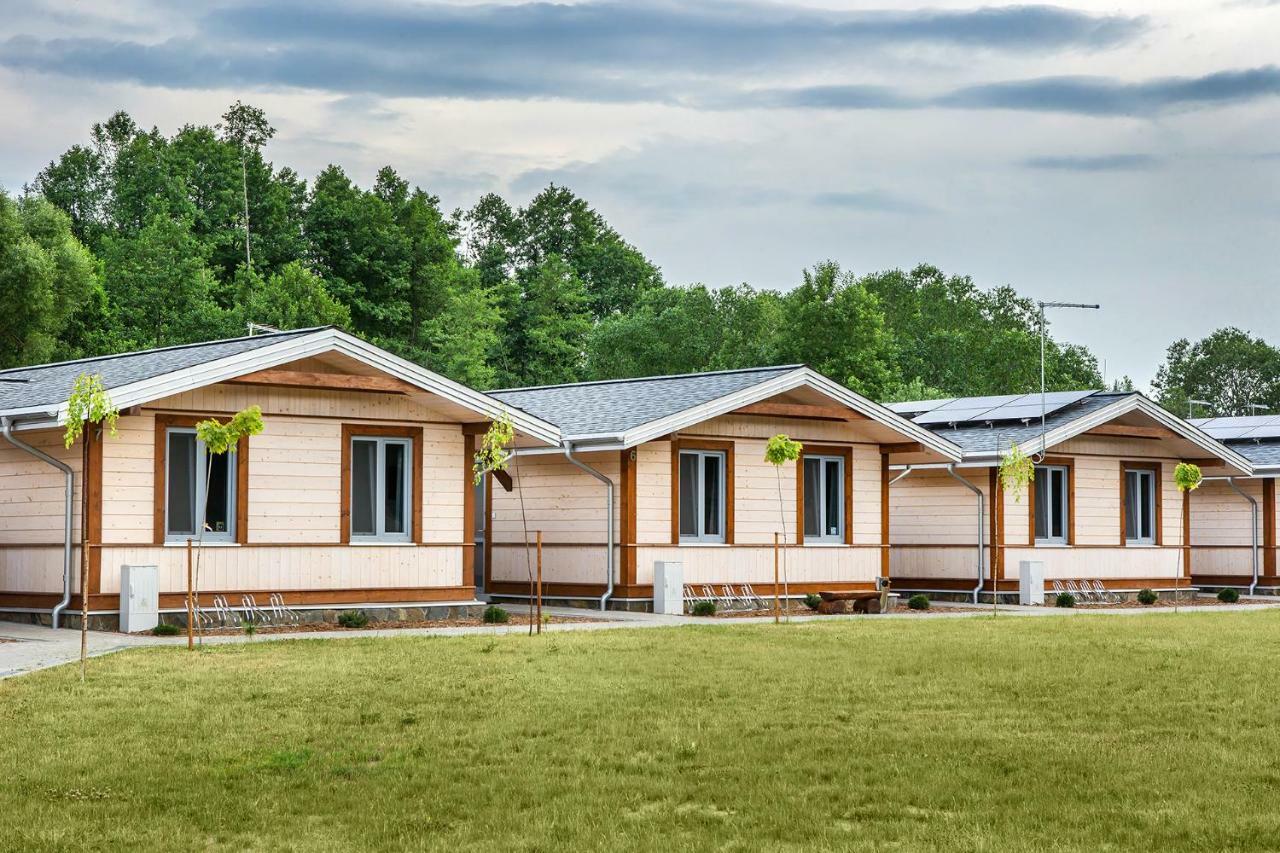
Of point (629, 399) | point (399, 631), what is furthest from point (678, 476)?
point (399, 631)

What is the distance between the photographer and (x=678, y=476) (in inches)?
1042

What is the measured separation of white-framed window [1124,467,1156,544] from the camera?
33.2m

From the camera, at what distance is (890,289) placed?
90875mm

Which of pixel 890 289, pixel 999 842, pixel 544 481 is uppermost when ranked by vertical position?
pixel 890 289

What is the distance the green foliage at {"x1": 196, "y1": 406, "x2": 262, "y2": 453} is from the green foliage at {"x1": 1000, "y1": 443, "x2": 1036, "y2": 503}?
42.4 ft

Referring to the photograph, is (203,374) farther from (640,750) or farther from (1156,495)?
(1156,495)

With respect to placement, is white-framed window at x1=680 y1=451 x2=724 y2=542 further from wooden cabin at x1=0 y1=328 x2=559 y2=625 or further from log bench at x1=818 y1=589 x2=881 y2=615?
wooden cabin at x1=0 y1=328 x2=559 y2=625

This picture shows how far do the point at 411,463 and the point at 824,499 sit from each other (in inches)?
309

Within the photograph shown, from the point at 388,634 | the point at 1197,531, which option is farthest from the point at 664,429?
the point at 1197,531

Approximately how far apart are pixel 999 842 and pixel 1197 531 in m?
29.9

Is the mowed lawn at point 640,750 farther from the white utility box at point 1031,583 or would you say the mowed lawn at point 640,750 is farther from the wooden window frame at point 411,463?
the white utility box at point 1031,583

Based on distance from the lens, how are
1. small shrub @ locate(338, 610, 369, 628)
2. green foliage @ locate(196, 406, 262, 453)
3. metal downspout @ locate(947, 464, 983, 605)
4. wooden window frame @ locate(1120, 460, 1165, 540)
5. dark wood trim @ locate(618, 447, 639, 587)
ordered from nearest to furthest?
green foliage @ locate(196, 406, 262, 453)
small shrub @ locate(338, 610, 369, 628)
dark wood trim @ locate(618, 447, 639, 587)
metal downspout @ locate(947, 464, 983, 605)
wooden window frame @ locate(1120, 460, 1165, 540)

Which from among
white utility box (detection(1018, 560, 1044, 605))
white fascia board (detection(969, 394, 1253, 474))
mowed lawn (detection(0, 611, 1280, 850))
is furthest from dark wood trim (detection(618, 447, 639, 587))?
mowed lawn (detection(0, 611, 1280, 850))

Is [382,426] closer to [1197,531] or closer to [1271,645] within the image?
[1271,645]
